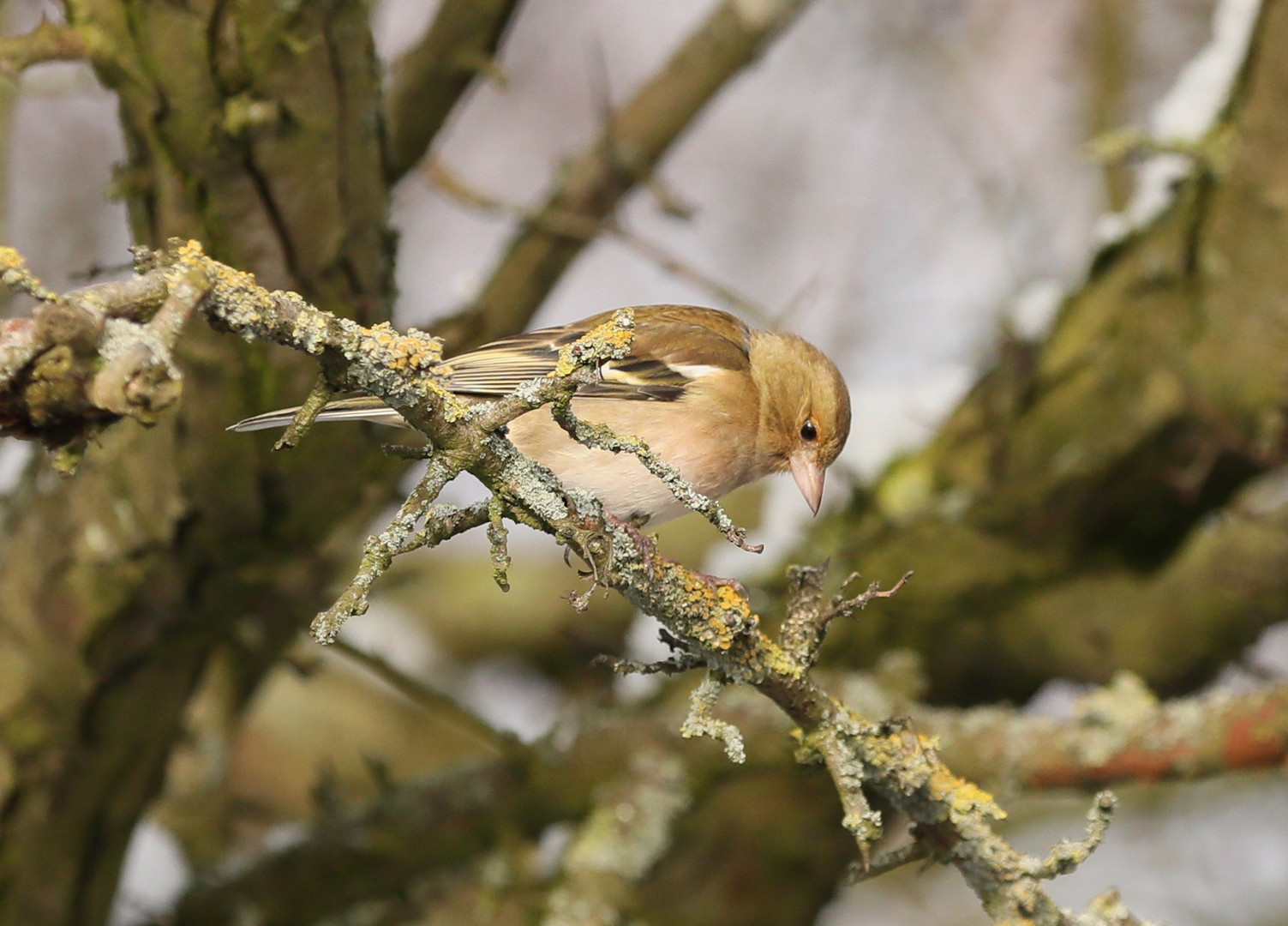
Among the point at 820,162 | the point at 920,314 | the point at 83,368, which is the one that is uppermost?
the point at 820,162

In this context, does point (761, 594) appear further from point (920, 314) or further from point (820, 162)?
point (820, 162)

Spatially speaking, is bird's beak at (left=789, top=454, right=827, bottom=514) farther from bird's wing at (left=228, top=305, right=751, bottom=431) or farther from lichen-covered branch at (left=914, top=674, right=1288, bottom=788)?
lichen-covered branch at (left=914, top=674, right=1288, bottom=788)

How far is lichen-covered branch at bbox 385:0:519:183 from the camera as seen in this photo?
357 cm

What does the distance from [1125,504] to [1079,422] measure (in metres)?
0.40

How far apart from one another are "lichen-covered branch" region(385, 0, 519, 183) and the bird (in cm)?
71

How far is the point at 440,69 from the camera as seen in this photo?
11.9 feet

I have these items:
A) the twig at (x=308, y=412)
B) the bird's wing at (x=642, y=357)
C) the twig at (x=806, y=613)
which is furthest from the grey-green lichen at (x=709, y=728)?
the bird's wing at (x=642, y=357)

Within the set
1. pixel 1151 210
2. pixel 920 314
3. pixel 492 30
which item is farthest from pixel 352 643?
pixel 920 314

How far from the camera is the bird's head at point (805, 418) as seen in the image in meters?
3.61

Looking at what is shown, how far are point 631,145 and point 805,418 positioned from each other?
4.23 feet

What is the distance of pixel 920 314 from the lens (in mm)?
7984

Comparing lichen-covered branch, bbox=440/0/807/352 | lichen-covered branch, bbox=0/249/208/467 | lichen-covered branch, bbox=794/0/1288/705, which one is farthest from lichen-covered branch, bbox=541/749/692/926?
lichen-covered branch, bbox=0/249/208/467

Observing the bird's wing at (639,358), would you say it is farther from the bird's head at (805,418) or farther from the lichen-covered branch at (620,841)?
the lichen-covered branch at (620,841)

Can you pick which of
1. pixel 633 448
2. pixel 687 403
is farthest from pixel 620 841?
pixel 633 448
